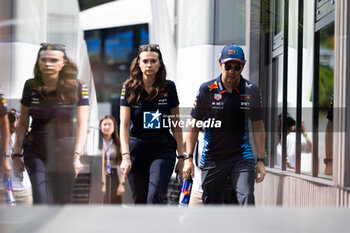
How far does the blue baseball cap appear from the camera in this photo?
3.53 m

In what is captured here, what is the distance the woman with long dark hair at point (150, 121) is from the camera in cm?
355

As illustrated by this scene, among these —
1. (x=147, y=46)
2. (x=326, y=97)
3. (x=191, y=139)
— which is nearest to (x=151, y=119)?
(x=191, y=139)

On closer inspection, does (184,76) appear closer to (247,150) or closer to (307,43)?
(247,150)

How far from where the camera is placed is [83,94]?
3.64 metres

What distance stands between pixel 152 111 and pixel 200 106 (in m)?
0.41

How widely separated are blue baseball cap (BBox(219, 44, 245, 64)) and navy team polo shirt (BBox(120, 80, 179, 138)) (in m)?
0.49

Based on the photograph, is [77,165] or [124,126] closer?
[124,126]

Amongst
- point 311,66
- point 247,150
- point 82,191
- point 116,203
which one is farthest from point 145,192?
point 311,66

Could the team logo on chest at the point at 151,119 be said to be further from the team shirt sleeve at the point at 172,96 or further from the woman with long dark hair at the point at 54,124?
the woman with long dark hair at the point at 54,124

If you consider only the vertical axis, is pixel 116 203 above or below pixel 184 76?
below

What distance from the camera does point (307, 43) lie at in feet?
12.1

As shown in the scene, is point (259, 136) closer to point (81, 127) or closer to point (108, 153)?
point (108, 153)

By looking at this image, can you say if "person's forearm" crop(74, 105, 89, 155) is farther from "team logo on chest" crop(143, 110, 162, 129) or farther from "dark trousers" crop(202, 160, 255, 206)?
"dark trousers" crop(202, 160, 255, 206)

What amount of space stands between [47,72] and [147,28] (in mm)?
954
